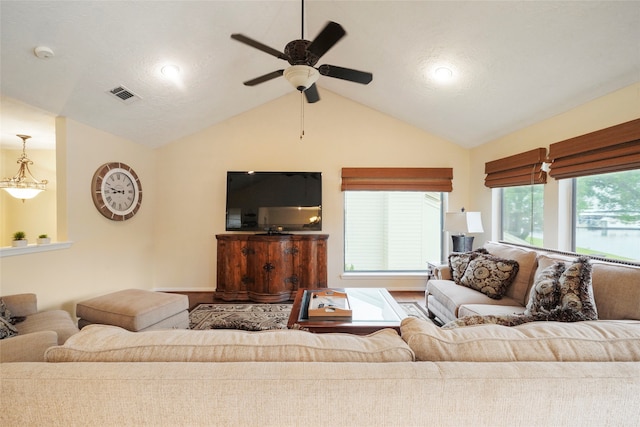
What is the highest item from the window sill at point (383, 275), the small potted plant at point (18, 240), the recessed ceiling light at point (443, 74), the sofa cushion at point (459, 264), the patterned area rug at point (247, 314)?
the recessed ceiling light at point (443, 74)

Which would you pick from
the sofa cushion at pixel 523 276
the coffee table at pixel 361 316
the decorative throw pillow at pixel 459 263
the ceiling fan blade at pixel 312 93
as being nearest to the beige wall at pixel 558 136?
the sofa cushion at pixel 523 276

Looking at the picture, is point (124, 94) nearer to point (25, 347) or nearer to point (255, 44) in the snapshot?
point (255, 44)

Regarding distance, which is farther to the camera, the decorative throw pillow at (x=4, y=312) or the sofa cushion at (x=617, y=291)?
the decorative throw pillow at (x=4, y=312)

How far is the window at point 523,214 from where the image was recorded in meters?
2.96

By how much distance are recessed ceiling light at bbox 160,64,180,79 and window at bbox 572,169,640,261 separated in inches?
156

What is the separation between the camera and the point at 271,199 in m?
3.97

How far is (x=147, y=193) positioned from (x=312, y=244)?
2.47m

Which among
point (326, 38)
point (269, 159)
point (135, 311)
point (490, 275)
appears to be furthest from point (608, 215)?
point (135, 311)

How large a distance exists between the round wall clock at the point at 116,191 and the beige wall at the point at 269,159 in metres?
0.49

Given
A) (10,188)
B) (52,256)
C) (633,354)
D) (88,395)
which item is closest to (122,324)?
(52,256)

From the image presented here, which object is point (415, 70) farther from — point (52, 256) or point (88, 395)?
point (52, 256)

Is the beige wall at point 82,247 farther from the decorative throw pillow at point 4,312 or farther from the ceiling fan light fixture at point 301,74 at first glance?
the ceiling fan light fixture at point 301,74

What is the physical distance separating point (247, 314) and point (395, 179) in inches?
108

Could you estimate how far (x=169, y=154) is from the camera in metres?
4.14
